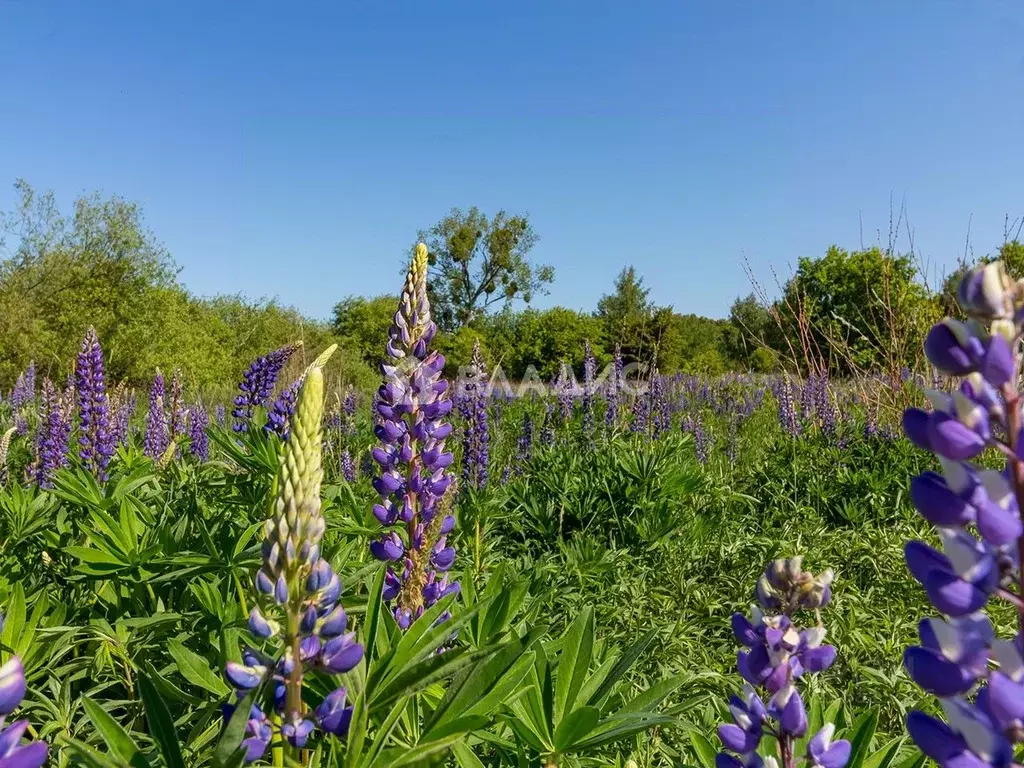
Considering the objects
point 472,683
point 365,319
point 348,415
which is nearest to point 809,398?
point 348,415

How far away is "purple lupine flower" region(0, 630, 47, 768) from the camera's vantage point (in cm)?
61

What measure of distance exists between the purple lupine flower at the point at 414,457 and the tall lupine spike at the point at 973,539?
1.37m

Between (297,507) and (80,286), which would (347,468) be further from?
(80,286)

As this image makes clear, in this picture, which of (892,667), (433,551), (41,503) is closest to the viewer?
(433,551)

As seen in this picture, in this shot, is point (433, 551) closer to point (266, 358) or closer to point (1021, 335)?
point (1021, 335)

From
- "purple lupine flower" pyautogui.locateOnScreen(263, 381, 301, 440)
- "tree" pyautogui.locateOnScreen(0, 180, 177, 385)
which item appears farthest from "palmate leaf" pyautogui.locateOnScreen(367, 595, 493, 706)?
"tree" pyautogui.locateOnScreen(0, 180, 177, 385)

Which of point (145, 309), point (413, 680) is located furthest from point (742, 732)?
point (145, 309)

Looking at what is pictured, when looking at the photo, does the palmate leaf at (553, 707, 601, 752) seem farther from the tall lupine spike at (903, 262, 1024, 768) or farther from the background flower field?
the tall lupine spike at (903, 262, 1024, 768)

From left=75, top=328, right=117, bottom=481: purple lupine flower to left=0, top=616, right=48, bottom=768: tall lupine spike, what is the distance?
3.23 meters

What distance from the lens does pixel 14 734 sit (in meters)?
0.63

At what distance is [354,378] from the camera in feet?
69.4

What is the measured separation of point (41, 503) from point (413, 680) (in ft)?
9.97

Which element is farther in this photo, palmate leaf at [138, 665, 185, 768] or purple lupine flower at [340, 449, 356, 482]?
purple lupine flower at [340, 449, 356, 482]

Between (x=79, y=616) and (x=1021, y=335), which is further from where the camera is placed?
(x=79, y=616)
